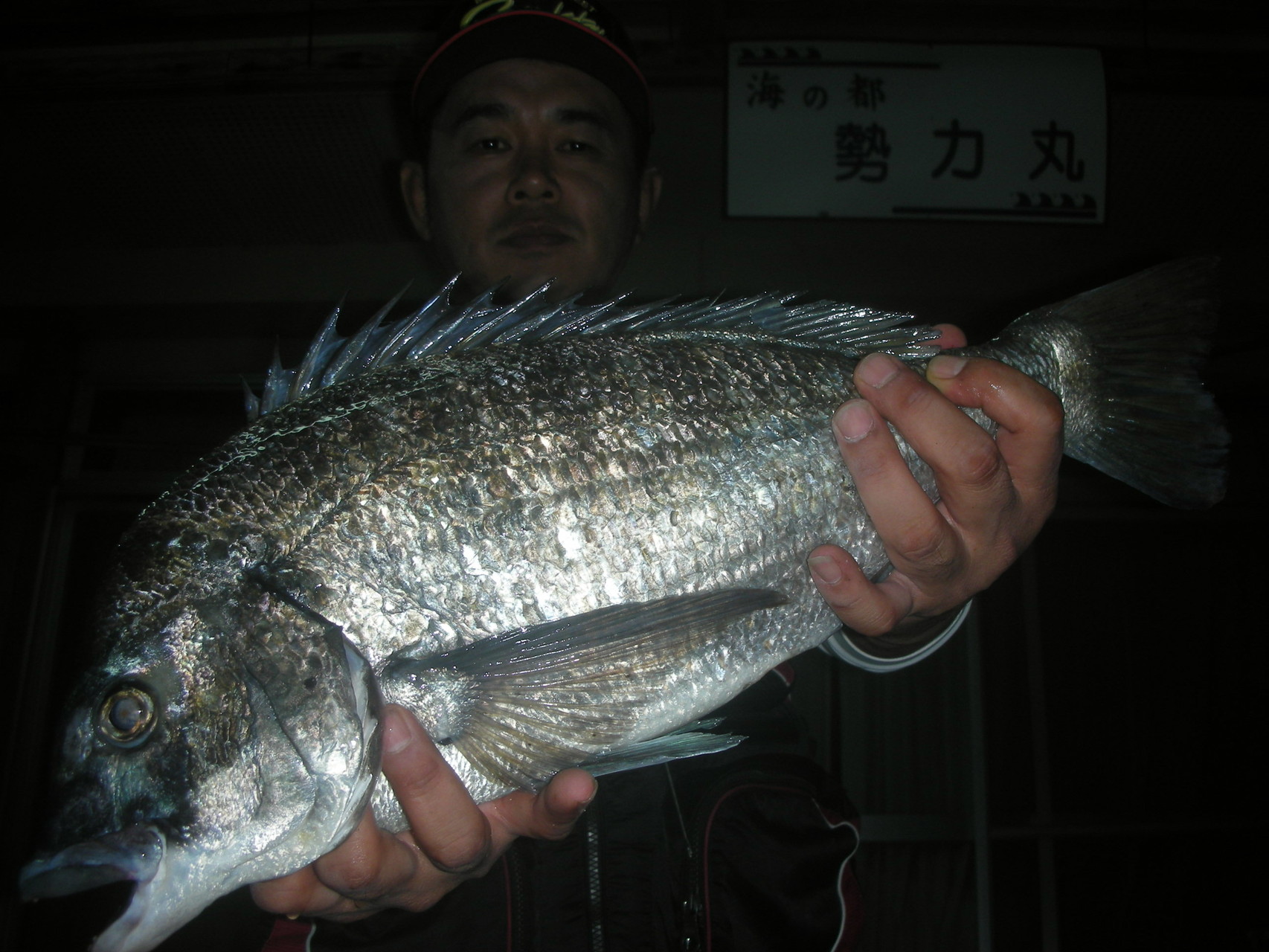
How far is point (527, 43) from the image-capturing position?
6.12 feet

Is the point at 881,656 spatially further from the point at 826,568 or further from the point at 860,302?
the point at 860,302

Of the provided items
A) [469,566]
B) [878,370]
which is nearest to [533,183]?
[878,370]

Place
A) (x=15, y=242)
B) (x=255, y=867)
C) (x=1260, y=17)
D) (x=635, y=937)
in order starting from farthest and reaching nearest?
(x=15, y=242) → (x=1260, y=17) → (x=635, y=937) → (x=255, y=867)

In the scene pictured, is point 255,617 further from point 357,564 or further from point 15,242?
point 15,242

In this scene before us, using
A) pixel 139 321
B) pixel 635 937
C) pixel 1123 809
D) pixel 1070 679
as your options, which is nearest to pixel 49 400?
pixel 139 321

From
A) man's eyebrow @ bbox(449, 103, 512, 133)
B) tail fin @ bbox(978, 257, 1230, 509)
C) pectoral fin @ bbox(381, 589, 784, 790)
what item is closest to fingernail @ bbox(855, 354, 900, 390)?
tail fin @ bbox(978, 257, 1230, 509)

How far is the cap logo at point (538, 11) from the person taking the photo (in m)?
1.91

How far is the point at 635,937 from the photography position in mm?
1298

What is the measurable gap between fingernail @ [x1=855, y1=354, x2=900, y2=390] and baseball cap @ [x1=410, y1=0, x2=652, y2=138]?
1389 mm

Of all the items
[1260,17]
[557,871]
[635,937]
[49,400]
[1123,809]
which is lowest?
[1123,809]

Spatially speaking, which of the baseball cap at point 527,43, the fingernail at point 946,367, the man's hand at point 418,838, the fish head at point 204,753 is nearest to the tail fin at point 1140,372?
the fingernail at point 946,367

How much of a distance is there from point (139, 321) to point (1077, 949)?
6055 millimetres

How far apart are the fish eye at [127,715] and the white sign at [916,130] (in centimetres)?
236

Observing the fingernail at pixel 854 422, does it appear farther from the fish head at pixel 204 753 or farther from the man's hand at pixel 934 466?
the fish head at pixel 204 753
